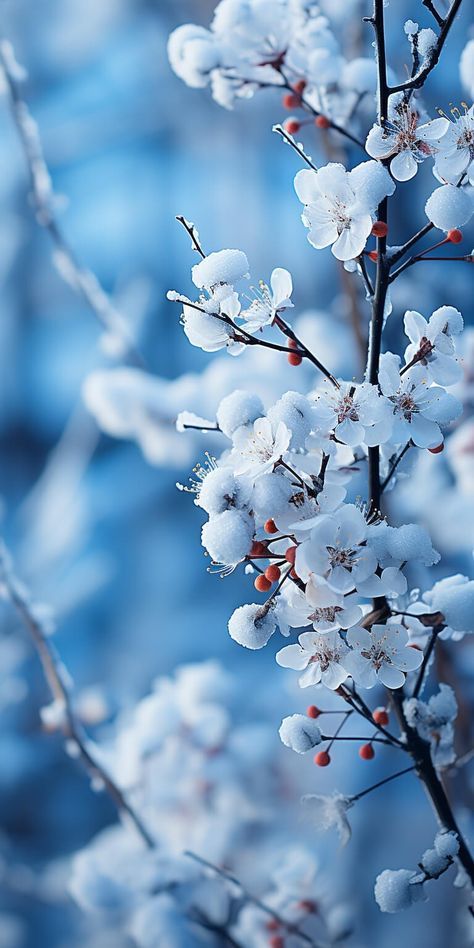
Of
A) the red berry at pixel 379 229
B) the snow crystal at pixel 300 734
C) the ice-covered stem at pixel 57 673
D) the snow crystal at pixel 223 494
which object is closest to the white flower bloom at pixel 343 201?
the red berry at pixel 379 229

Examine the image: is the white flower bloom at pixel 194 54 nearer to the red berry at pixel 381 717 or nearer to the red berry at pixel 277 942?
the red berry at pixel 381 717

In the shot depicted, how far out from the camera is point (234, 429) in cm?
36

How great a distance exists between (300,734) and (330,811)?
0.07 m

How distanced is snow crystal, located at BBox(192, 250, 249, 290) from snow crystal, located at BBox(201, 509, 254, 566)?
10 cm

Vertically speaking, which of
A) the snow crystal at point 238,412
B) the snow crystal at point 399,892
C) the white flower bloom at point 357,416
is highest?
the snow crystal at point 238,412

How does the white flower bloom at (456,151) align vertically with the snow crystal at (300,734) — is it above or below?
above

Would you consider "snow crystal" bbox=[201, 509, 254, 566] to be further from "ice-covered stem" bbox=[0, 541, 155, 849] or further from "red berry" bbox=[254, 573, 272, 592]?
"ice-covered stem" bbox=[0, 541, 155, 849]

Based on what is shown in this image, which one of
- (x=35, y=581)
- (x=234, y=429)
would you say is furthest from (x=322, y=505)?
(x=35, y=581)

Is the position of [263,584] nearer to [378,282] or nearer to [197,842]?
[378,282]

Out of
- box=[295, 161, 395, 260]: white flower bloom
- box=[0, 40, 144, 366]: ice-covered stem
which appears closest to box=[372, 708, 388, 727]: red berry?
box=[295, 161, 395, 260]: white flower bloom

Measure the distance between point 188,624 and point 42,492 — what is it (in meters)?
0.32

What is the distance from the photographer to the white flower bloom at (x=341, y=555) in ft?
1.04

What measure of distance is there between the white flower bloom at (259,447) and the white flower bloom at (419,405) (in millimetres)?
49

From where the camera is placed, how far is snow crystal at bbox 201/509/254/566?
12.8 inches
